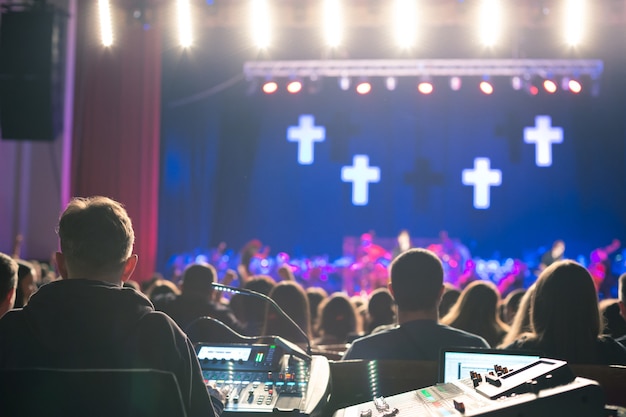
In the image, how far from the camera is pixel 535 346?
2.27m

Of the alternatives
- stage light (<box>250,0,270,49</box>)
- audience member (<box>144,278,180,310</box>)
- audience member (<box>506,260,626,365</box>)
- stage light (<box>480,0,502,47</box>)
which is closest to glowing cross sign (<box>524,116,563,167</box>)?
stage light (<box>480,0,502,47</box>)

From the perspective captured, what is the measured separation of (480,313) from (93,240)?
2.22 meters

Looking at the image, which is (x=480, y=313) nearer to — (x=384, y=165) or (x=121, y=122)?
(x=121, y=122)

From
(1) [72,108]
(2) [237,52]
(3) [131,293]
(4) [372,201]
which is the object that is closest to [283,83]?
(2) [237,52]

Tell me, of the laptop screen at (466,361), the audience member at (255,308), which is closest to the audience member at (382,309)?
the audience member at (255,308)

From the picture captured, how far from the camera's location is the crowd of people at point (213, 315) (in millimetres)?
1163

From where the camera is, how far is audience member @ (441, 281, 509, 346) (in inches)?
122

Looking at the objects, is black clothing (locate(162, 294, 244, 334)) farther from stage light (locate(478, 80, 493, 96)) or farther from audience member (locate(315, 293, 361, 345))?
stage light (locate(478, 80, 493, 96))

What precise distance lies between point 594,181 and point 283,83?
539cm

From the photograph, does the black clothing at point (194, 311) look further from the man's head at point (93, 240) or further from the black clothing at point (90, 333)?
the black clothing at point (90, 333)

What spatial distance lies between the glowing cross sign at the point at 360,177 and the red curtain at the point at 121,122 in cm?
326

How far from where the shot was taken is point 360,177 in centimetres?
1073

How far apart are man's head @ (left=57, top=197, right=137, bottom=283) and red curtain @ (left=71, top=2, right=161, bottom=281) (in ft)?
25.5

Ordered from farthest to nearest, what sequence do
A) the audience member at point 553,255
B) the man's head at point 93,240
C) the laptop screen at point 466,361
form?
the audience member at point 553,255
the laptop screen at point 466,361
the man's head at point 93,240
